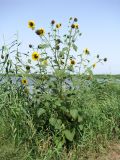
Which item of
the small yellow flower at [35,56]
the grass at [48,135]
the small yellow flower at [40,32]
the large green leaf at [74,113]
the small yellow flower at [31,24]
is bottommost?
the grass at [48,135]

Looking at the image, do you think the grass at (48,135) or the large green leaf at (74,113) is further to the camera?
the large green leaf at (74,113)

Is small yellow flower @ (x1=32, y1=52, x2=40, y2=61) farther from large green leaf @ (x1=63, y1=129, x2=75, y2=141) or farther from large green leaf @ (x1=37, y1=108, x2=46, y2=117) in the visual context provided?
large green leaf @ (x1=63, y1=129, x2=75, y2=141)

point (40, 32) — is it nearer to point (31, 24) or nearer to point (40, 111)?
point (31, 24)

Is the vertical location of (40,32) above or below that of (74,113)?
above

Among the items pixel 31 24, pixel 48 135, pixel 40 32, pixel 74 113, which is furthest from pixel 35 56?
pixel 48 135

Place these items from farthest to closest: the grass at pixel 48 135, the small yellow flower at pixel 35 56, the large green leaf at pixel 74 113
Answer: the small yellow flower at pixel 35 56 < the large green leaf at pixel 74 113 < the grass at pixel 48 135

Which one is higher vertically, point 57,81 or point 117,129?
point 57,81

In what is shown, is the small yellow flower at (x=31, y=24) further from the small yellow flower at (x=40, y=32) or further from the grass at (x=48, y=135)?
the grass at (x=48, y=135)

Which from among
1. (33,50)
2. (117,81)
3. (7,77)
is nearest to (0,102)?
(7,77)

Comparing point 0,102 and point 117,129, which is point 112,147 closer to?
point 117,129

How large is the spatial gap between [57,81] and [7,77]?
102cm

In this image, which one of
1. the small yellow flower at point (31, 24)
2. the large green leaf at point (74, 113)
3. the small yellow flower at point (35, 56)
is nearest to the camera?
the large green leaf at point (74, 113)

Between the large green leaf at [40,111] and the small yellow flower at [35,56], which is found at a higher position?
the small yellow flower at [35,56]

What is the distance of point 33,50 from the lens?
5.11 metres
